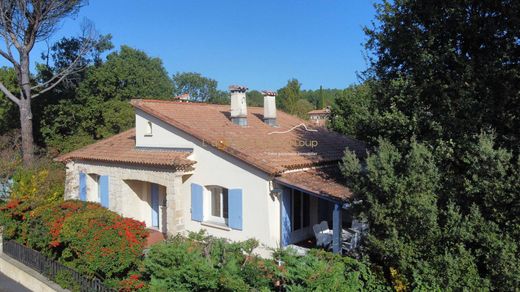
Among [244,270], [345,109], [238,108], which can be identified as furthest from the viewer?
[345,109]

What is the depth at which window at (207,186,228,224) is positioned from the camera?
12945 mm

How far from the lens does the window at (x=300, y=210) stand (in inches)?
499

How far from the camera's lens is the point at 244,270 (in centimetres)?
727

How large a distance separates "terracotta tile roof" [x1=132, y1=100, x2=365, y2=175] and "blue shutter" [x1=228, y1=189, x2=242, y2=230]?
1115mm

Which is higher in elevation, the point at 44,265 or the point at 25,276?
the point at 44,265

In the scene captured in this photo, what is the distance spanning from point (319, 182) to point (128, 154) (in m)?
7.47

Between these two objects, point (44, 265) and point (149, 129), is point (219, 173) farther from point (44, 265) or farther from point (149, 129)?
point (44, 265)

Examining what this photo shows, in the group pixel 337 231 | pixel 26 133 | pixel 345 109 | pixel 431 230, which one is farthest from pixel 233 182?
pixel 26 133

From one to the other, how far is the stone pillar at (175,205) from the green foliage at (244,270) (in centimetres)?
480

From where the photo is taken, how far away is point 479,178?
22.4 feet

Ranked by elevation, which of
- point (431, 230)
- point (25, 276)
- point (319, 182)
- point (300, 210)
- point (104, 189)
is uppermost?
point (319, 182)

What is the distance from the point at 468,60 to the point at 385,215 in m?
3.81

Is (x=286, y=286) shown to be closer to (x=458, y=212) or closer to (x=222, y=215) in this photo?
(x=458, y=212)

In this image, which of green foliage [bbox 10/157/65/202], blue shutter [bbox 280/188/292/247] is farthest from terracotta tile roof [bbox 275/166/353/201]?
green foliage [bbox 10/157/65/202]
